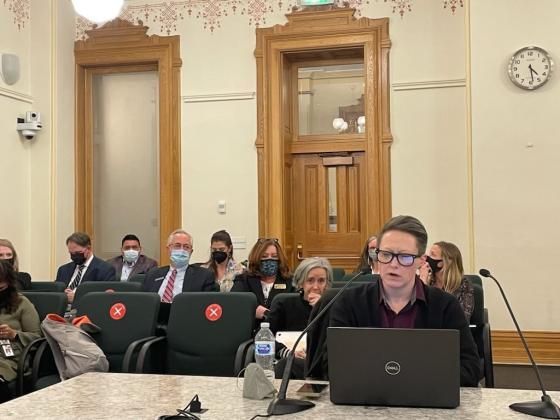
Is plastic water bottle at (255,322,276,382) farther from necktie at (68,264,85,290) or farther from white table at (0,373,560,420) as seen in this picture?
necktie at (68,264,85,290)

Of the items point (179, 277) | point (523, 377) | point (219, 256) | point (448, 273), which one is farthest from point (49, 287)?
point (523, 377)

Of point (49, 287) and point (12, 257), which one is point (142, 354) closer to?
point (49, 287)

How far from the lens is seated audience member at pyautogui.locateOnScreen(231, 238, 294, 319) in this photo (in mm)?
4930

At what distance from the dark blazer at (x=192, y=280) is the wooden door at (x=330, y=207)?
8.57 feet

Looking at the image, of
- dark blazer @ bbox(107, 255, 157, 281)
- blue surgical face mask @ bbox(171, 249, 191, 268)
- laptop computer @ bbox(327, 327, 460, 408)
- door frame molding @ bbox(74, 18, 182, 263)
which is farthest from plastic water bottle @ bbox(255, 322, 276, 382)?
door frame molding @ bbox(74, 18, 182, 263)

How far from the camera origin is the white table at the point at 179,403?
197cm

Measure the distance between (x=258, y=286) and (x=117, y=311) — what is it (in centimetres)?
108

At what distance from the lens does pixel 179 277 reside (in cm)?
529

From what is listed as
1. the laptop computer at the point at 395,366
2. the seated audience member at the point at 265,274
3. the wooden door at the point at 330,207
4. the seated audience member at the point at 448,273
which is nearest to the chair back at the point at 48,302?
the seated audience member at the point at 265,274

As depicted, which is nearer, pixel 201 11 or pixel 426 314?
pixel 426 314

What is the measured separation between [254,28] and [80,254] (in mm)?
3236

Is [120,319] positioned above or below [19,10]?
below

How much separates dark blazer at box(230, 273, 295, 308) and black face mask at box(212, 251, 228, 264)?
0.88 metres

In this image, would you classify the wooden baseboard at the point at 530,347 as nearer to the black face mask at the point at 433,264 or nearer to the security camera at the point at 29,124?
the black face mask at the point at 433,264
